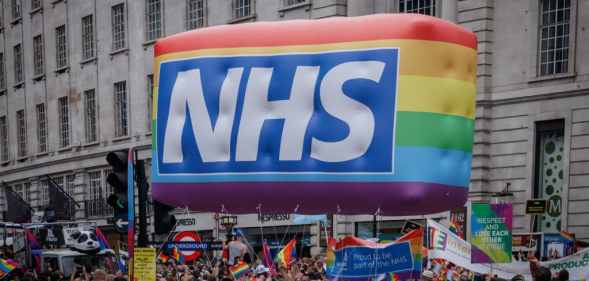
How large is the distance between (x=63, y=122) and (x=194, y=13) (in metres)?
12.2

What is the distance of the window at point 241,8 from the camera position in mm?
38906

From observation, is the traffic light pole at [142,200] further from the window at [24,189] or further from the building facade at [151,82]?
the window at [24,189]

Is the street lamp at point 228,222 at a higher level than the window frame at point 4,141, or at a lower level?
lower

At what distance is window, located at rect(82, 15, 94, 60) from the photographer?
156ft

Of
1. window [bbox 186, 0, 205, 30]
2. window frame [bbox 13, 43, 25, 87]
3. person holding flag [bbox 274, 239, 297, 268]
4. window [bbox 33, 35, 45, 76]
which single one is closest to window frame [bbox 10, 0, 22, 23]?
window frame [bbox 13, 43, 25, 87]

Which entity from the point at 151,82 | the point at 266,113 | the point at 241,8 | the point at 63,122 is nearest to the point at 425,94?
the point at 266,113

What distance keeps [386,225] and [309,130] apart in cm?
2229

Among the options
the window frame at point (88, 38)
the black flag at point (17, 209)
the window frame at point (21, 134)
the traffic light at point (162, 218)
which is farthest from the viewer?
the window frame at point (21, 134)

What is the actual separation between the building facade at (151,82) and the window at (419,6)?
4 centimetres

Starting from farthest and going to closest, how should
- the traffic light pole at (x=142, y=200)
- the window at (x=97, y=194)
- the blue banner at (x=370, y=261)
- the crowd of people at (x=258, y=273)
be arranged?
the window at (x=97, y=194), the crowd of people at (x=258, y=273), the traffic light pole at (x=142, y=200), the blue banner at (x=370, y=261)

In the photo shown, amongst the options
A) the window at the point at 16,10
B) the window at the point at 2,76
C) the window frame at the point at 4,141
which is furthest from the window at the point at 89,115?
the window at the point at 2,76

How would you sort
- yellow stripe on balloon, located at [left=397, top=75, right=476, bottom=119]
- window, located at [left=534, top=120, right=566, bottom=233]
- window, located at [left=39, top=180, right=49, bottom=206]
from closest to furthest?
yellow stripe on balloon, located at [left=397, top=75, right=476, bottom=119]
window, located at [left=534, top=120, right=566, bottom=233]
window, located at [left=39, top=180, right=49, bottom=206]

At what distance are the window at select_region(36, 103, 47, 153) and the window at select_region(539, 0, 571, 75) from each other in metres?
30.1

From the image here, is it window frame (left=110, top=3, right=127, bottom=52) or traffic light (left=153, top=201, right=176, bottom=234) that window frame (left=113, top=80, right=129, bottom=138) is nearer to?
window frame (left=110, top=3, right=127, bottom=52)
